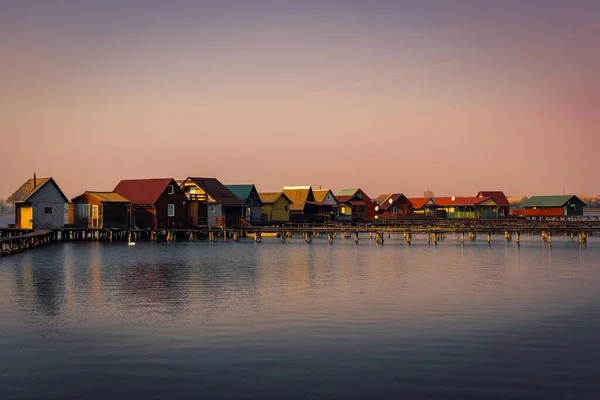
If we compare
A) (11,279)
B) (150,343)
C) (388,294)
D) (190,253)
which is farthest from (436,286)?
(190,253)

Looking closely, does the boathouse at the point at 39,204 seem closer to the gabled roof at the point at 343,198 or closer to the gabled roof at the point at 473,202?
the gabled roof at the point at 343,198

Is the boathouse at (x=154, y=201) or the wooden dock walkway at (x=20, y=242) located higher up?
the boathouse at (x=154, y=201)

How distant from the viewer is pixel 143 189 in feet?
276

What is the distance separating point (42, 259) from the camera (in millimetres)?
52188

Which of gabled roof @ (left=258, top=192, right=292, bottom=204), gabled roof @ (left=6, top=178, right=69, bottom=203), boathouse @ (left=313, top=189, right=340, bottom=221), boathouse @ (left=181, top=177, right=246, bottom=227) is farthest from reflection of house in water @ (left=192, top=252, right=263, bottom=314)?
boathouse @ (left=313, top=189, right=340, bottom=221)

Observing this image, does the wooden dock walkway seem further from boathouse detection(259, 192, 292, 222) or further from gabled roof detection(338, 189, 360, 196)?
gabled roof detection(338, 189, 360, 196)

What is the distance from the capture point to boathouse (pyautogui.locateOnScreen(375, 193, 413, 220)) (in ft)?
477

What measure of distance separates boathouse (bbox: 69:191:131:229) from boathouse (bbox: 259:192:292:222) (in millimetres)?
31906

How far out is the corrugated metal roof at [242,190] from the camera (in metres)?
101

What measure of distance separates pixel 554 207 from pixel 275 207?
6937cm

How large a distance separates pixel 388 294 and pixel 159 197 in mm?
55409

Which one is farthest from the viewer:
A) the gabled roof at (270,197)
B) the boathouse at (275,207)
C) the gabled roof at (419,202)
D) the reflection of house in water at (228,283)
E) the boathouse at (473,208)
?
the gabled roof at (419,202)

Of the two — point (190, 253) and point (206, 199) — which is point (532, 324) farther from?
→ point (206, 199)

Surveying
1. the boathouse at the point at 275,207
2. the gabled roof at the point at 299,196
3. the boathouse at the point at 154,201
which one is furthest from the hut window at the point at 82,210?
the gabled roof at the point at 299,196
